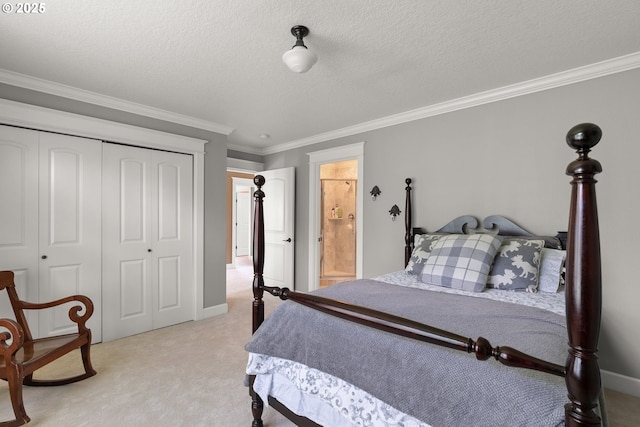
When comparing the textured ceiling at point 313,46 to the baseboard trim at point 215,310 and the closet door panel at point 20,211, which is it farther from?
the baseboard trim at point 215,310

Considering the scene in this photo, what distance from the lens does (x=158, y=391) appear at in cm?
212

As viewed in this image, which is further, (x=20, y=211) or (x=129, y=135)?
(x=129, y=135)

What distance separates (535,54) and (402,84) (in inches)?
36.6

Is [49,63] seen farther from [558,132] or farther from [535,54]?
[558,132]

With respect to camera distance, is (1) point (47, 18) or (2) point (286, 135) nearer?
(1) point (47, 18)

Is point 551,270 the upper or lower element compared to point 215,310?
upper

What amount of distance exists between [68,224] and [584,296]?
3.56m

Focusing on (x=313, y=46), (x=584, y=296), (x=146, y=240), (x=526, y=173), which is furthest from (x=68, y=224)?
(x=526, y=173)

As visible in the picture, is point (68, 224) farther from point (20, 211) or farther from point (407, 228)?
point (407, 228)

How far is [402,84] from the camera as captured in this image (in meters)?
2.59

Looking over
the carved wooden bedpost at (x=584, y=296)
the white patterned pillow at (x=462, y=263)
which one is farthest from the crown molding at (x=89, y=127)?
the carved wooden bedpost at (x=584, y=296)

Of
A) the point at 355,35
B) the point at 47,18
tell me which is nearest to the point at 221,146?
the point at 47,18

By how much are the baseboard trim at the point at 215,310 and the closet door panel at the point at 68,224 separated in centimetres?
106

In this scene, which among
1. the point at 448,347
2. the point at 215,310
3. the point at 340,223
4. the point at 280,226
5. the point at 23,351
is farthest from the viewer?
the point at 340,223
